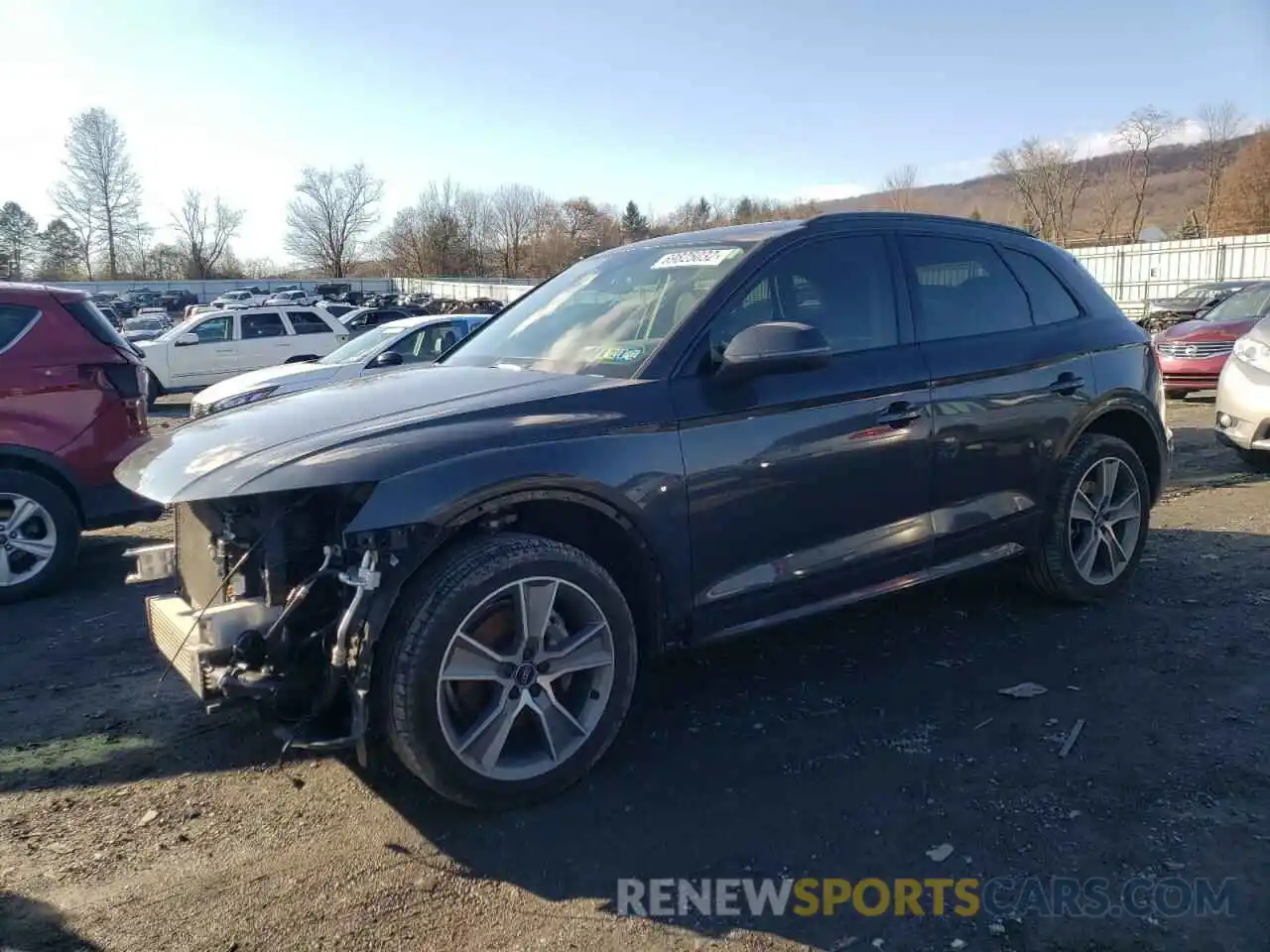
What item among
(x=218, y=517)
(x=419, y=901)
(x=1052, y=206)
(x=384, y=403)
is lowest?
(x=419, y=901)

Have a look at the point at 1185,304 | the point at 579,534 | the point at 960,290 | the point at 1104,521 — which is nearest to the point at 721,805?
the point at 579,534

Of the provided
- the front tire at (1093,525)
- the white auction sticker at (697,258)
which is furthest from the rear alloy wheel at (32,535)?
the front tire at (1093,525)

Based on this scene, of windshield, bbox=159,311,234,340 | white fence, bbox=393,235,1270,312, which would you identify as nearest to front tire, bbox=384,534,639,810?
windshield, bbox=159,311,234,340

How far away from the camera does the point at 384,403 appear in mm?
3459

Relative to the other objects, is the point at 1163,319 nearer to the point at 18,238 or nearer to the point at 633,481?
the point at 633,481

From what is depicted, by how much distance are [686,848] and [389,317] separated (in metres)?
23.0

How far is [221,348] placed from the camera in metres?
18.3

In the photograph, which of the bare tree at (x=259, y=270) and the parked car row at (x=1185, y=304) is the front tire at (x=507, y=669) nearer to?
the parked car row at (x=1185, y=304)

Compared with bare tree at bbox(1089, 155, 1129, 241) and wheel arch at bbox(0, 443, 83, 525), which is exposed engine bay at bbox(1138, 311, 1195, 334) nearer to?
wheel arch at bbox(0, 443, 83, 525)

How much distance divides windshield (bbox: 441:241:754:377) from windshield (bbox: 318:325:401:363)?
25.3 feet

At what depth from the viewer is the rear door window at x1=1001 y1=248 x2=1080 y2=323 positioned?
189 inches

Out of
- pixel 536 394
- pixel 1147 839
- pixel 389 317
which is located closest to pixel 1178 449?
pixel 1147 839

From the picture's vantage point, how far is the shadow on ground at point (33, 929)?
Answer: 2.53 m

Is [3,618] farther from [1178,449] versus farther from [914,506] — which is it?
[1178,449]
